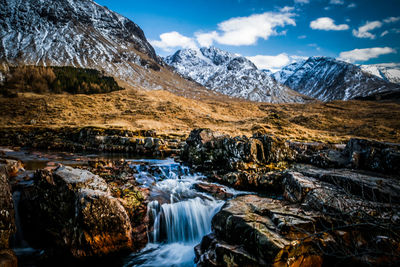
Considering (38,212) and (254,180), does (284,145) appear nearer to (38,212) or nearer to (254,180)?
(254,180)

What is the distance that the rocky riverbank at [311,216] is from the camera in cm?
570

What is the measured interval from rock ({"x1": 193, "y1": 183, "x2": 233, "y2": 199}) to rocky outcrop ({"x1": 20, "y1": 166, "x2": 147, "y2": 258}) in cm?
516

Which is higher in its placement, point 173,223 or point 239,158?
point 239,158

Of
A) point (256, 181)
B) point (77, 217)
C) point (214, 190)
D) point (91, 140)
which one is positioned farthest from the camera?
point (91, 140)

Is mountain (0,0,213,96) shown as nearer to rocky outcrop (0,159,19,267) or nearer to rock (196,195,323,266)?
rocky outcrop (0,159,19,267)

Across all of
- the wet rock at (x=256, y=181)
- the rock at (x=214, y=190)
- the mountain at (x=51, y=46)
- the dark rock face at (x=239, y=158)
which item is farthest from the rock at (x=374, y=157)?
the mountain at (x=51, y=46)

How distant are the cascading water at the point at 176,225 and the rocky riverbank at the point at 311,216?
6.23ft

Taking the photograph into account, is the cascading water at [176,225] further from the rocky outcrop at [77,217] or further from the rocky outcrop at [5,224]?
the rocky outcrop at [5,224]

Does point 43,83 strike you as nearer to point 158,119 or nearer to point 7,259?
point 158,119

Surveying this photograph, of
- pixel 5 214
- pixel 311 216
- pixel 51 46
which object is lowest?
pixel 311 216

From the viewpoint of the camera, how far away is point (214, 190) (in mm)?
13742

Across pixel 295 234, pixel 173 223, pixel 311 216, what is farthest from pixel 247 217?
pixel 173 223

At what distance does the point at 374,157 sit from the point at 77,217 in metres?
20.5

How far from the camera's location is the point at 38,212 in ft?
29.8
